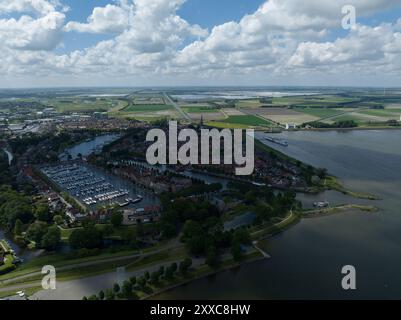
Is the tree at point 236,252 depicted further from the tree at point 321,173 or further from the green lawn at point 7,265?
the tree at point 321,173

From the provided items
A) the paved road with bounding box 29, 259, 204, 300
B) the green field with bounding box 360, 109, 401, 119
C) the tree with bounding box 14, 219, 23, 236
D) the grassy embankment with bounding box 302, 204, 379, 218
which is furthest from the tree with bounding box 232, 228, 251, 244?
the green field with bounding box 360, 109, 401, 119

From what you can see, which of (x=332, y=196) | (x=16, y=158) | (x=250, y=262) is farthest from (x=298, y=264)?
(x=16, y=158)

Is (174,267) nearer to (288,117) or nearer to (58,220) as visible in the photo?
A: (58,220)

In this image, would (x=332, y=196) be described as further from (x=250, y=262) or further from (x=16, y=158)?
(x=16, y=158)

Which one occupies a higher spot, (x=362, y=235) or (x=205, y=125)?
(x=205, y=125)

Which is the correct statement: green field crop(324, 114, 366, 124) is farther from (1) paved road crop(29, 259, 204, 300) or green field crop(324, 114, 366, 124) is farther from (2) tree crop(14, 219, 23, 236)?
(2) tree crop(14, 219, 23, 236)

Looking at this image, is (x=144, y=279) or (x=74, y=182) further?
(x=74, y=182)

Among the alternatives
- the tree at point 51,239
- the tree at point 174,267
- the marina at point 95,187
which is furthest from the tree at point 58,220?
the tree at point 174,267
